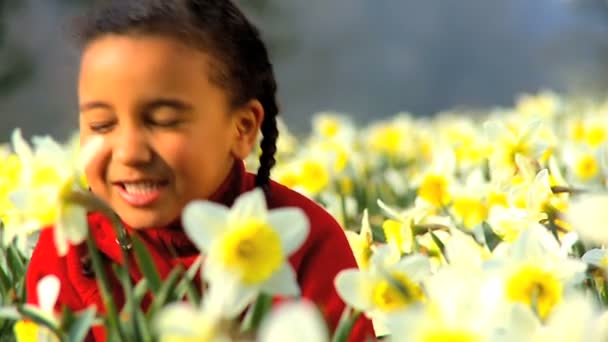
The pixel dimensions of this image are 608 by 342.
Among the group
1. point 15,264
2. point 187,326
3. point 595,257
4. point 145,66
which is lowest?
point 15,264

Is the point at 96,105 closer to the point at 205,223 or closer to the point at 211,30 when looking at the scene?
the point at 211,30

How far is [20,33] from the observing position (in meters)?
8.74

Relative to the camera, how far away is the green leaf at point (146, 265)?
121 centimetres

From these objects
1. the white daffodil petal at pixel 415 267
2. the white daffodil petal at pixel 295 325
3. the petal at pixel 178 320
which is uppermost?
the white daffodil petal at pixel 295 325

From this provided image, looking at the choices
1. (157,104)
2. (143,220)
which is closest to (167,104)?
(157,104)

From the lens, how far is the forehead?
1.42 metres

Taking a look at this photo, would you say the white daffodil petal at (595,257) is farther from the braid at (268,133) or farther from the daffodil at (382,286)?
the braid at (268,133)

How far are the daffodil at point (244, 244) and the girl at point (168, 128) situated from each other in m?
0.32

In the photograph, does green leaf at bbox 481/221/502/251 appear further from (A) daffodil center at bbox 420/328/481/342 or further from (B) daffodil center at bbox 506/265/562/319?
(A) daffodil center at bbox 420/328/481/342

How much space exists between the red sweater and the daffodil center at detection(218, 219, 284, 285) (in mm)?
378

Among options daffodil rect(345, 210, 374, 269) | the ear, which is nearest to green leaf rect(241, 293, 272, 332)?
the ear

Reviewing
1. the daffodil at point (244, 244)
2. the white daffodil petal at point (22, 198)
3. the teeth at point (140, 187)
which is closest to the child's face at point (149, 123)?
the teeth at point (140, 187)

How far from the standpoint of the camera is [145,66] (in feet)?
4.66

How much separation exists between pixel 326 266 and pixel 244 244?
1.58 ft
